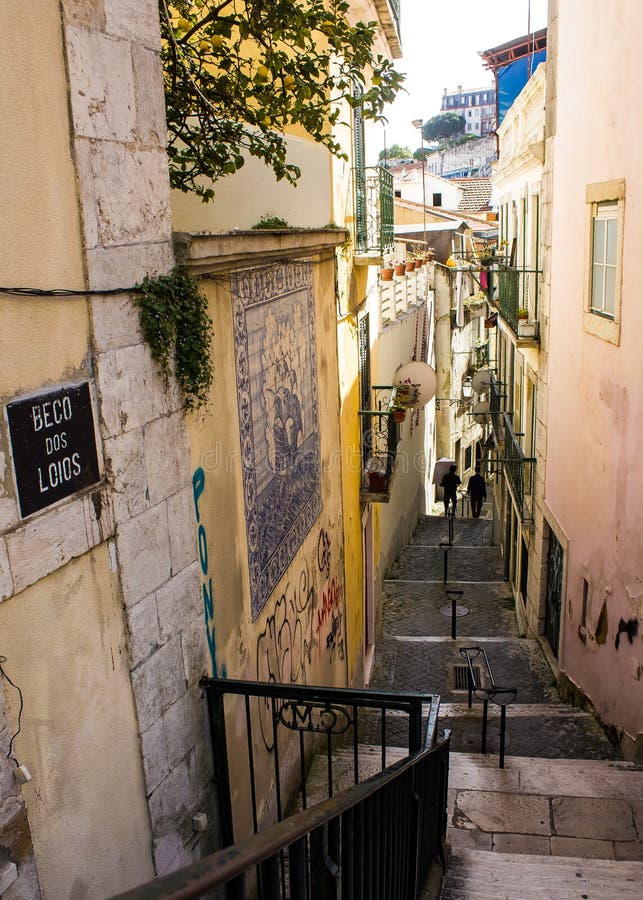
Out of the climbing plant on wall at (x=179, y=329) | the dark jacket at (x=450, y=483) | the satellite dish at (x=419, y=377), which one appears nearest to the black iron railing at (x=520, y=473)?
the satellite dish at (x=419, y=377)

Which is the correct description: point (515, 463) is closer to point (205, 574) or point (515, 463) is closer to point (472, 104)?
point (205, 574)

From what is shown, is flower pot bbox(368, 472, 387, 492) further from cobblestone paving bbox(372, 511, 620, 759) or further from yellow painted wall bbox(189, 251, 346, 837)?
yellow painted wall bbox(189, 251, 346, 837)

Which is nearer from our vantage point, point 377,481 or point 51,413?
point 51,413

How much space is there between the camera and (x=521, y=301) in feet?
51.0

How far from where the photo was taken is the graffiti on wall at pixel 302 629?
20.2 feet

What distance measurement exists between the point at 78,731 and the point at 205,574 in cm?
153

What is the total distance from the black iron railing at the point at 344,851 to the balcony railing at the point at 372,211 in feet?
25.2

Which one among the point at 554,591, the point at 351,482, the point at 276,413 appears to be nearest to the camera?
the point at 276,413

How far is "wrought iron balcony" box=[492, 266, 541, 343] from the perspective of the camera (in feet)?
45.6

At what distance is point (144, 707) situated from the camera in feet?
12.6

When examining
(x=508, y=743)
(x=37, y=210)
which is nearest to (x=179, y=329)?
(x=37, y=210)

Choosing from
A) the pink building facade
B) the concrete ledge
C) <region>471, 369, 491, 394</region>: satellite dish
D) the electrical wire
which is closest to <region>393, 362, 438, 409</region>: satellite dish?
the pink building facade

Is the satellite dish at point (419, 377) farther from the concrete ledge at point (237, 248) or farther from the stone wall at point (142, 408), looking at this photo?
the stone wall at point (142, 408)

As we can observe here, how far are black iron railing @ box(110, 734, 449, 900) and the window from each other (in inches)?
242
